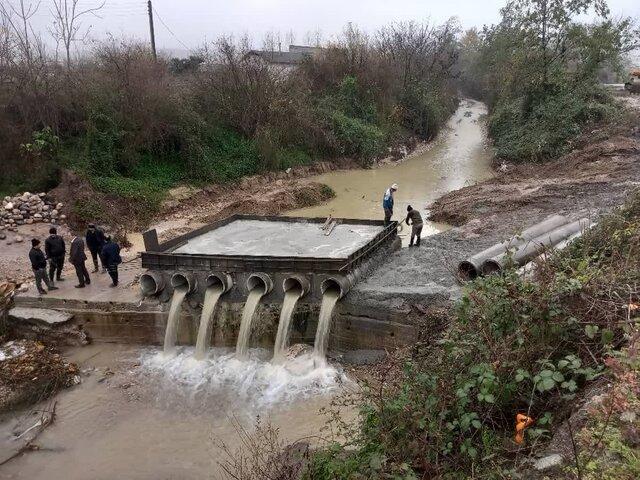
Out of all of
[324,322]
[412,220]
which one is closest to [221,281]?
[324,322]

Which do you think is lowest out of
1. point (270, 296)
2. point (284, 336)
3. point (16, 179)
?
point (284, 336)

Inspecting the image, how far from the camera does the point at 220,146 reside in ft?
75.4

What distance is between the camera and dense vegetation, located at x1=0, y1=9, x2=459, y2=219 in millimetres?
17719

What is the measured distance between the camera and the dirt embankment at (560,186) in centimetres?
1576

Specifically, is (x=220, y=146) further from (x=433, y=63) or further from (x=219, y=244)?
(x=433, y=63)

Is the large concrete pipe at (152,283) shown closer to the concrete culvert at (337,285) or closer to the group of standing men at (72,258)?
the group of standing men at (72,258)

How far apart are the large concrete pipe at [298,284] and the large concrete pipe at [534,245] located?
3.35 metres

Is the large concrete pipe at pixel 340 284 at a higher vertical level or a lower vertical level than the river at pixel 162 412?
higher

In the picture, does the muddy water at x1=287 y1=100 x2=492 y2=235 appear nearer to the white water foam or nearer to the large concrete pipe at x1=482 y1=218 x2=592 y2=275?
the large concrete pipe at x1=482 y1=218 x2=592 y2=275

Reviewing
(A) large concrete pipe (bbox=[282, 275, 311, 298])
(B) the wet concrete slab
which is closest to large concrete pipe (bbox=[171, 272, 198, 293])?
(B) the wet concrete slab

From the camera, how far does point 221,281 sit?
966cm

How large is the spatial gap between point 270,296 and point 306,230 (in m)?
3.24

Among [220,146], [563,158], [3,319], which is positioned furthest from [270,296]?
[563,158]

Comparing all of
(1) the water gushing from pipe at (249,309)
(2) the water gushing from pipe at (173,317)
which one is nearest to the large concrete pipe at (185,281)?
(2) the water gushing from pipe at (173,317)
